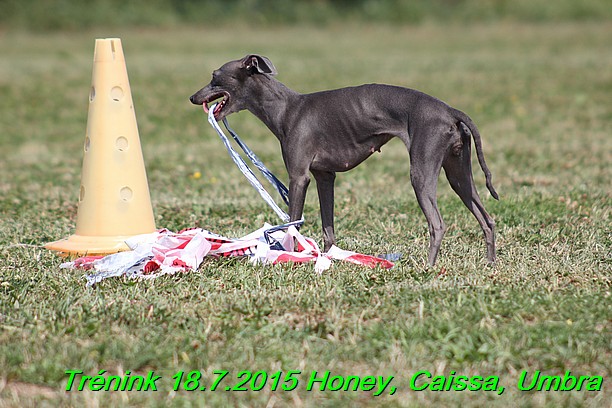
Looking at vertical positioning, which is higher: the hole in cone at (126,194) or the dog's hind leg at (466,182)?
the dog's hind leg at (466,182)

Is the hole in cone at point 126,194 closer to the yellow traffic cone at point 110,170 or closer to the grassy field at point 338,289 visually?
the yellow traffic cone at point 110,170

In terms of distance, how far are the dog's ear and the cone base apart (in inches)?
56.3

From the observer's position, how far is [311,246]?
5465 millimetres

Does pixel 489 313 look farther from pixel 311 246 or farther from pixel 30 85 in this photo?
pixel 30 85

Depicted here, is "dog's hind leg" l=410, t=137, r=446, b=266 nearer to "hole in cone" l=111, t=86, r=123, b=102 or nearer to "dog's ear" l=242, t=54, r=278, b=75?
"dog's ear" l=242, t=54, r=278, b=75

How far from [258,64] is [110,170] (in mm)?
1289

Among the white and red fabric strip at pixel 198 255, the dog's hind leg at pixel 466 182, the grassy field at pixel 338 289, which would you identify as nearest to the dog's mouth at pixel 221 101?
the white and red fabric strip at pixel 198 255

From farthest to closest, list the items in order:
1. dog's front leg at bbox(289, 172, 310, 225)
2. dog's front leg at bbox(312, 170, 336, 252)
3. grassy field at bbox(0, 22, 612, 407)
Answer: dog's front leg at bbox(312, 170, 336, 252) < dog's front leg at bbox(289, 172, 310, 225) < grassy field at bbox(0, 22, 612, 407)

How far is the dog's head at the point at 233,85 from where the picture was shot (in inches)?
214

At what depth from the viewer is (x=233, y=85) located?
550 centimetres

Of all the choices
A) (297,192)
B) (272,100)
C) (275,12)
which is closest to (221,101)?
(272,100)

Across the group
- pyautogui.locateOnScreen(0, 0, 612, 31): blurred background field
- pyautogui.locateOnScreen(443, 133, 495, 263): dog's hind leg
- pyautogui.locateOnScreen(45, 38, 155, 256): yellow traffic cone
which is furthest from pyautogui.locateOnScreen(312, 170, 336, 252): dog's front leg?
pyautogui.locateOnScreen(0, 0, 612, 31): blurred background field

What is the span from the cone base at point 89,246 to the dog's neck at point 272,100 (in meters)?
Answer: 1.28

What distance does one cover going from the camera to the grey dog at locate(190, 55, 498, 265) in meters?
4.96
